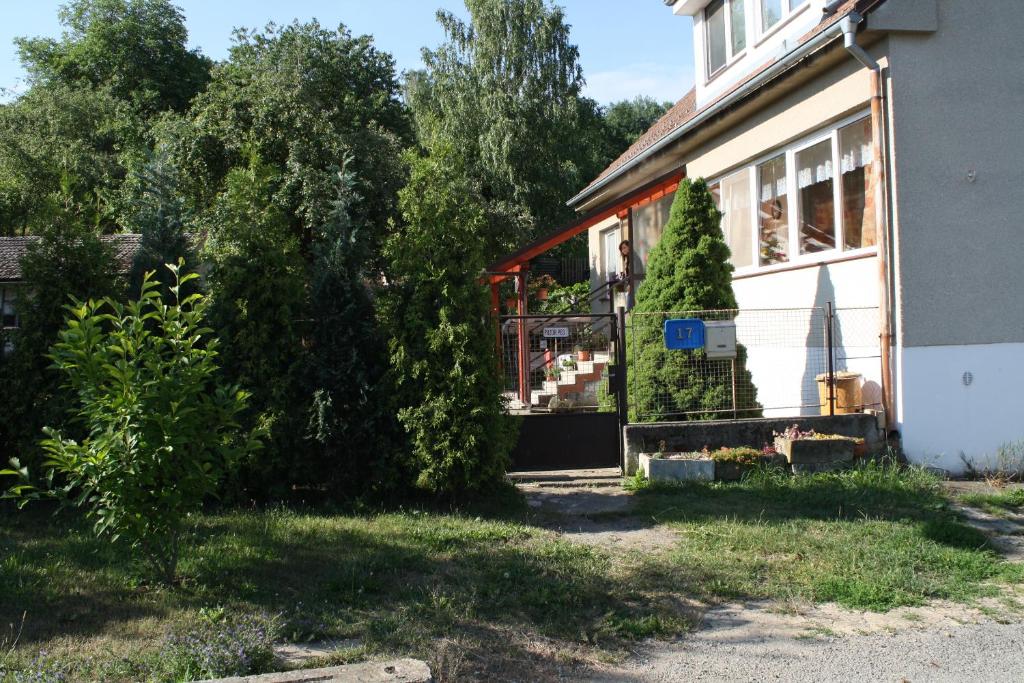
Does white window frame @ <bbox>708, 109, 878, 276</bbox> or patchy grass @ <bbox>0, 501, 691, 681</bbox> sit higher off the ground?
white window frame @ <bbox>708, 109, 878, 276</bbox>

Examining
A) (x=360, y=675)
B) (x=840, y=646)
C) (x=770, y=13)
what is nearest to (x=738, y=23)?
(x=770, y=13)

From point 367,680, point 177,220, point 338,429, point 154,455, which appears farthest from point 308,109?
point 367,680

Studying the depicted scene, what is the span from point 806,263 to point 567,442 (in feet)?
13.5

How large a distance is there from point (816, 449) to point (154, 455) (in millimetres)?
6715

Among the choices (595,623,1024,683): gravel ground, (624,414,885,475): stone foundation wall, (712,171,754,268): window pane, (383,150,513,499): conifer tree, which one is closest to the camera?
(595,623,1024,683): gravel ground

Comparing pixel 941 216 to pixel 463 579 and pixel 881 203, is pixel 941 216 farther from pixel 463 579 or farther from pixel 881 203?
pixel 463 579

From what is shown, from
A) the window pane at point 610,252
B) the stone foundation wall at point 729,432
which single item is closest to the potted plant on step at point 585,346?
the stone foundation wall at point 729,432

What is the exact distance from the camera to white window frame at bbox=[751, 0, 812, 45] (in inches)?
449

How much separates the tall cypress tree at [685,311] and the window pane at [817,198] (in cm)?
127

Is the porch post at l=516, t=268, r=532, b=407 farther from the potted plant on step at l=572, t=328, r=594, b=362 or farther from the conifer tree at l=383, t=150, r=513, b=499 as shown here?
the conifer tree at l=383, t=150, r=513, b=499

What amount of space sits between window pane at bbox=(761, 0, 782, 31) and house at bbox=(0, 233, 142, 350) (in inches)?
361

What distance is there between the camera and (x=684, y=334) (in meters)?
9.56

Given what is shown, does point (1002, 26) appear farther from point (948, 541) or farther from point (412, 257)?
point (412, 257)

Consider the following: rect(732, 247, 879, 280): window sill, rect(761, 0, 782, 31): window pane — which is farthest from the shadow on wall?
rect(761, 0, 782, 31): window pane
